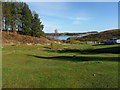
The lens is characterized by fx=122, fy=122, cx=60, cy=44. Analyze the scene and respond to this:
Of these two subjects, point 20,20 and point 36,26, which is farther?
point 36,26

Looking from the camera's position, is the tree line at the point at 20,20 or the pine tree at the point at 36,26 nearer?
the tree line at the point at 20,20

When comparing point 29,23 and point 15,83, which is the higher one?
point 29,23

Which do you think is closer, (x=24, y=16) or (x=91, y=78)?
(x=91, y=78)

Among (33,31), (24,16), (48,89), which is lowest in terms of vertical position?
(48,89)

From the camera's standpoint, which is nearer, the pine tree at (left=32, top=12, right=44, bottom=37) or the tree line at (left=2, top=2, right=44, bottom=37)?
the tree line at (left=2, top=2, right=44, bottom=37)

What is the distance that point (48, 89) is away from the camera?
3.83m

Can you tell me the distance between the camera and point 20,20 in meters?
36.7

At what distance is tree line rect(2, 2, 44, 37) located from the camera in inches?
1232

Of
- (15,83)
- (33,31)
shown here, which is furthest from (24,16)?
(15,83)

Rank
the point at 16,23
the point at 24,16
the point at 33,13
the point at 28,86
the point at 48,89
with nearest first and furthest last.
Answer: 1. the point at 48,89
2. the point at 28,86
3. the point at 16,23
4. the point at 24,16
5. the point at 33,13

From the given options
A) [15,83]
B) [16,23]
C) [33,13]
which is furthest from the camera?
[33,13]

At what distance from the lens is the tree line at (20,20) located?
3129cm

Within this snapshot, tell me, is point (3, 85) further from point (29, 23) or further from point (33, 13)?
point (33, 13)

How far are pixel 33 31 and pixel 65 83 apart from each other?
33.8m
